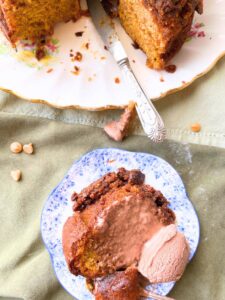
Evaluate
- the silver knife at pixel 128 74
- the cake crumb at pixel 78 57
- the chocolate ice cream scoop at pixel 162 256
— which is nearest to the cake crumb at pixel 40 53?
the cake crumb at pixel 78 57

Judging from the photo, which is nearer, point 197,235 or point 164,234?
point 164,234

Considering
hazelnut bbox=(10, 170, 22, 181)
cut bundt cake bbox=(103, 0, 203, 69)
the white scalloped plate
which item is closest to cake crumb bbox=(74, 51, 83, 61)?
the white scalloped plate

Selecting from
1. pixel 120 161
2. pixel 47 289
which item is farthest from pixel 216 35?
pixel 47 289

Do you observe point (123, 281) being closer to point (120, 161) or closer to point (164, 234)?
point (164, 234)

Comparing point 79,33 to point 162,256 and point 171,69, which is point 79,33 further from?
point 162,256

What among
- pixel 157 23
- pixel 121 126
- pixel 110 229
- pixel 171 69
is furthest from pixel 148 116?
pixel 110 229
